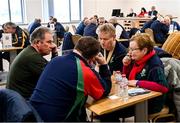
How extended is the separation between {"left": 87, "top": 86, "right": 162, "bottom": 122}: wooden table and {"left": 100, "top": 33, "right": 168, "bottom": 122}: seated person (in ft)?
0.35

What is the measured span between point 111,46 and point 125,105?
3.58ft

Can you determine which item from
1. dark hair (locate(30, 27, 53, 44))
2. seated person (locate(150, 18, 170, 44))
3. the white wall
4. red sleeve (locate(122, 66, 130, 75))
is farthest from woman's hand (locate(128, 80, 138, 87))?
the white wall

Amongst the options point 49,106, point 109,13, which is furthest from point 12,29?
point 109,13

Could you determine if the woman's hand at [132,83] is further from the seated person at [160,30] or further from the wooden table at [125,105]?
the seated person at [160,30]

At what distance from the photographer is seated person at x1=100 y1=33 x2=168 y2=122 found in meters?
2.25

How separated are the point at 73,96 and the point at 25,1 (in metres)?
10.1

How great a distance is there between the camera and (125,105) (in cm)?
195

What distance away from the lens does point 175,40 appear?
2.86 meters

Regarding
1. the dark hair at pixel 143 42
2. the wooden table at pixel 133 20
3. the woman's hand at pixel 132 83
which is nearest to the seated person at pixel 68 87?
the woman's hand at pixel 132 83

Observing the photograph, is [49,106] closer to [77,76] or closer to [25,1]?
[77,76]

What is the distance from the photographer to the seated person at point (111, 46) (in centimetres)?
290

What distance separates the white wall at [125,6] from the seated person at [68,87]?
11556mm

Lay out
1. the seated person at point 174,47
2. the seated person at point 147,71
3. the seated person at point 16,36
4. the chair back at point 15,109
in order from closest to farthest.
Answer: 1. the chair back at point 15,109
2. the seated person at point 147,71
3. the seated person at point 174,47
4. the seated person at point 16,36

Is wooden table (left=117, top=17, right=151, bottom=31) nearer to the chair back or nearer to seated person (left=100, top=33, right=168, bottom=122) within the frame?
seated person (left=100, top=33, right=168, bottom=122)
